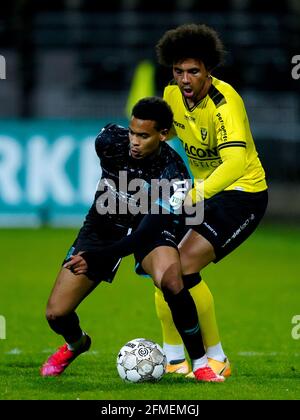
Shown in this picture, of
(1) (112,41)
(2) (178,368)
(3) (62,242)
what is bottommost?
(3) (62,242)

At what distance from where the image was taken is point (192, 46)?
23.4 ft

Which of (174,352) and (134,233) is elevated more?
(134,233)

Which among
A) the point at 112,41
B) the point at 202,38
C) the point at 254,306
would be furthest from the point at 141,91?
the point at 202,38

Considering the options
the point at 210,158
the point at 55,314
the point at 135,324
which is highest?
the point at 210,158

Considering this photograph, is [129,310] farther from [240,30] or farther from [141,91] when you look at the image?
[240,30]

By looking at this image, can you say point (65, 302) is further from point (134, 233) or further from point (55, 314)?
point (134, 233)

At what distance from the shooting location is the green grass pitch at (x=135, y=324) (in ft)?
21.9

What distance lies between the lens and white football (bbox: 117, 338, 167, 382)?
6.86m

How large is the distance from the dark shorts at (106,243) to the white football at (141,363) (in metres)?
0.51

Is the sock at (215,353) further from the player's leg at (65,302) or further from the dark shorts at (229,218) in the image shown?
the player's leg at (65,302)

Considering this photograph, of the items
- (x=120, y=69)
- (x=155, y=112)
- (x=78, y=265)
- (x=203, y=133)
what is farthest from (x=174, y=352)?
(x=120, y=69)

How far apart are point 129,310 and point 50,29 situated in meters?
13.9

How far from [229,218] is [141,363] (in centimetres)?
115

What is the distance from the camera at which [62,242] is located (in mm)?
16656
